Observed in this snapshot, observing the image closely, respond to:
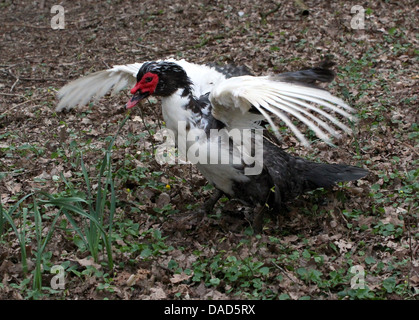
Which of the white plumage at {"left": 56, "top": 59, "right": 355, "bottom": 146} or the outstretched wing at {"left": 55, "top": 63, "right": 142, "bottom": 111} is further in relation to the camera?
the outstretched wing at {"left": 55, "top": 63, "right": 142, "bottom": 111}

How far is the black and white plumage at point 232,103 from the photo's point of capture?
391 cm

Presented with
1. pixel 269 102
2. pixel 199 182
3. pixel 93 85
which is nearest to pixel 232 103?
pixel 269 102

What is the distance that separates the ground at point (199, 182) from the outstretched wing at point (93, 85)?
0.74 meters

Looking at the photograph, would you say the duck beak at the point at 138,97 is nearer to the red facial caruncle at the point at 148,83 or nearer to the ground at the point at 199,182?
the red facial caruncle at the point at 148,83

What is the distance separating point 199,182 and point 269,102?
2157mm

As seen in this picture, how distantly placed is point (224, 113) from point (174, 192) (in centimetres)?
144

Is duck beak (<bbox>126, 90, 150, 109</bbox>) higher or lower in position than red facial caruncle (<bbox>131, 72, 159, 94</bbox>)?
lower

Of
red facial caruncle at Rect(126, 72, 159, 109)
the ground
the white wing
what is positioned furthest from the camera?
red facial caruncle at Rect(126, 72, 159, 109)

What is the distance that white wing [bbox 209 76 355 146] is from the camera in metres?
3.49

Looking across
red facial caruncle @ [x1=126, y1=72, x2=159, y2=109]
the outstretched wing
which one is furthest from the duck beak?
the outstretched wing

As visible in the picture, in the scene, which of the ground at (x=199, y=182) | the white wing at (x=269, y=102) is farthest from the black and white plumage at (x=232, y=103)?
the ground at (x=199, y=182)

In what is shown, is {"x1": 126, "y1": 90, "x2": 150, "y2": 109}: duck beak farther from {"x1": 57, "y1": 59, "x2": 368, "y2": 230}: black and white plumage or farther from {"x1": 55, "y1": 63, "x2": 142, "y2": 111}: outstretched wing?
{"x1": 55, "y1": 63, "x2": 142, "y2": 111}: outstretched wing

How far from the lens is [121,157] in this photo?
6.00 m
